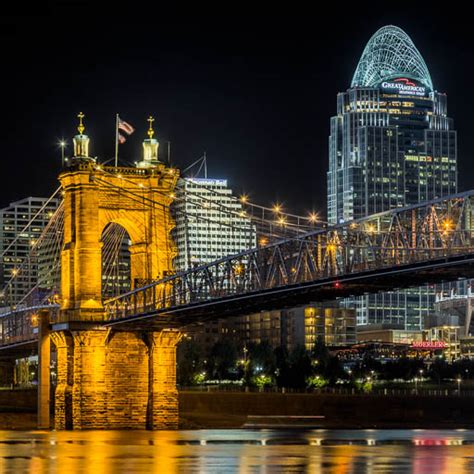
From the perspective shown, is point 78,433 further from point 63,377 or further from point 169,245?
point 169,245

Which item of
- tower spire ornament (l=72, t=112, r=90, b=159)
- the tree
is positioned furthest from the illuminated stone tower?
the tree

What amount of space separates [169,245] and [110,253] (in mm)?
11505

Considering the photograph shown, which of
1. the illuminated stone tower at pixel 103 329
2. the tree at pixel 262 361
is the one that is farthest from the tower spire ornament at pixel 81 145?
the tree at pixel 262 361

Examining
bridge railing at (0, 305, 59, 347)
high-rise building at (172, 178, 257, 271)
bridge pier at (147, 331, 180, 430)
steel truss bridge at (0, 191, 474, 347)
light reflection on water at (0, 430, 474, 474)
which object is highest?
high-rise building at (172, 178, 257, 271)

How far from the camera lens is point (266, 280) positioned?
8462 cm

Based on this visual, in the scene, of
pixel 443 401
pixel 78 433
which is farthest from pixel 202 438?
pixel 443 401

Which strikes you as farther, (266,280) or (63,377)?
(63,377)

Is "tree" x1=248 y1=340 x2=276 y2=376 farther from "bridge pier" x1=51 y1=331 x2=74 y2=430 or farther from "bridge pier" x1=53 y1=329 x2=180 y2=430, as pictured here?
"bridge pier" x1=51 y1=331 x2=74 y2=430

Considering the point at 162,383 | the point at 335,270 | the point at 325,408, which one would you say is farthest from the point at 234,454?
the point at 325,408

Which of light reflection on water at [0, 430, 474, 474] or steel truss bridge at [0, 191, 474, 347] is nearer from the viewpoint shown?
light reflection on water at [0, 430, 474, 474]

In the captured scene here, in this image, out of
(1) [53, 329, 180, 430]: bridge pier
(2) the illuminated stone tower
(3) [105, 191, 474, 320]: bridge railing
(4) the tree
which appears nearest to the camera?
(3) [105, 191, 474, 320]: bridge railing

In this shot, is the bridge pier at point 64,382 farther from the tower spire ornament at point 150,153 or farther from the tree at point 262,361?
the tree at point 262,361

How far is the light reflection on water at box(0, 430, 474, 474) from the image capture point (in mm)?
50531

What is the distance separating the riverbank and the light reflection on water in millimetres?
41037
